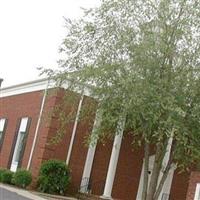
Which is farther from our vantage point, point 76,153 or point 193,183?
point 76,153

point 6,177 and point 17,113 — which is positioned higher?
point 17,113

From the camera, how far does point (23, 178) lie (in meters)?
30.1

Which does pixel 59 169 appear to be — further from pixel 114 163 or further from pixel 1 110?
pixel 1 110

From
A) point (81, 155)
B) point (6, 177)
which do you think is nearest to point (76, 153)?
point (81, 155)

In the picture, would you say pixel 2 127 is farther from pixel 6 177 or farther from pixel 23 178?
pixel 23 178

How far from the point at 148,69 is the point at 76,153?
10823 mm

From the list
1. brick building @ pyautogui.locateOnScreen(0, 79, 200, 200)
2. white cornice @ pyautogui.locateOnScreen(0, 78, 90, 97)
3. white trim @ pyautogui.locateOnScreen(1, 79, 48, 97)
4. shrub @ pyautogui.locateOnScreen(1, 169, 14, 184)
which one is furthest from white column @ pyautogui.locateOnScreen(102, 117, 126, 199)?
white trim @ pyautogui.locateOnScreen(1, 79, 48, 97)

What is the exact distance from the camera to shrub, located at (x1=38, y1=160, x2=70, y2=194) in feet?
97.1

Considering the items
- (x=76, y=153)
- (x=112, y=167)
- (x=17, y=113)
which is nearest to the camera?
(x=112, y=167)

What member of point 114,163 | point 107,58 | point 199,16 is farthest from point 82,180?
point 199,16

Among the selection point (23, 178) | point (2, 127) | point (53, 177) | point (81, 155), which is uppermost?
point (2, 127)

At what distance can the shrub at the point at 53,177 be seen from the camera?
2959cm

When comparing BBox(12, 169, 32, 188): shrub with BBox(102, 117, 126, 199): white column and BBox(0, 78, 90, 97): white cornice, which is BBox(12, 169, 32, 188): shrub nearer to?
BBox(102, 117, 126, 199): white column

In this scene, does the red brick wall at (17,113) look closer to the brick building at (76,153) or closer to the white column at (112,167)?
the brick building at (76,153)
